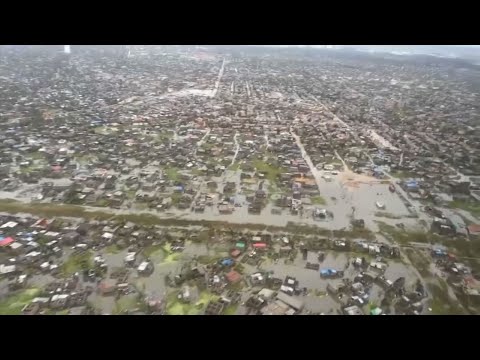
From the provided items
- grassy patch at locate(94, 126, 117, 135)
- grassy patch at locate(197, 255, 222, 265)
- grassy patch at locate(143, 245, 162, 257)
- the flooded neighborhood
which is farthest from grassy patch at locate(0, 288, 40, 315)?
grassy patch at locate(94, 126, 117, 135)

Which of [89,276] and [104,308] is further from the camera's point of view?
[89,276]

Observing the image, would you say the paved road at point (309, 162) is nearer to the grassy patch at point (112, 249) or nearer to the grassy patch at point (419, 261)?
the grassy patch at point (419, 261)

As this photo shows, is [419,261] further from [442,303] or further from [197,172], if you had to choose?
[197,172]

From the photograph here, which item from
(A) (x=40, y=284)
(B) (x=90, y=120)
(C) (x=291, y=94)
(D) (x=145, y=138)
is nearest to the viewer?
(A) (x=40, y=284)

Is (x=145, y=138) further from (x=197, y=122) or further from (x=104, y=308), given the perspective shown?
(x=104, y=308)

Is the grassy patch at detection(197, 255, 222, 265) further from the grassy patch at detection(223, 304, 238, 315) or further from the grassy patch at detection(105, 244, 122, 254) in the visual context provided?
the grassy patch at detection(105, 244, 122, 254)

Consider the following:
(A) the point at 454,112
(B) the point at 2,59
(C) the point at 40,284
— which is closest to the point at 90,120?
(C) the point at 40,284

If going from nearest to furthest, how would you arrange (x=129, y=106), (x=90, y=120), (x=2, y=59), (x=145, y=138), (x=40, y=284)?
(x=40, y=284)
(x=145, y=138)
(x=90, y=120)
(x=129, y=106)
(x=2, y=59)
